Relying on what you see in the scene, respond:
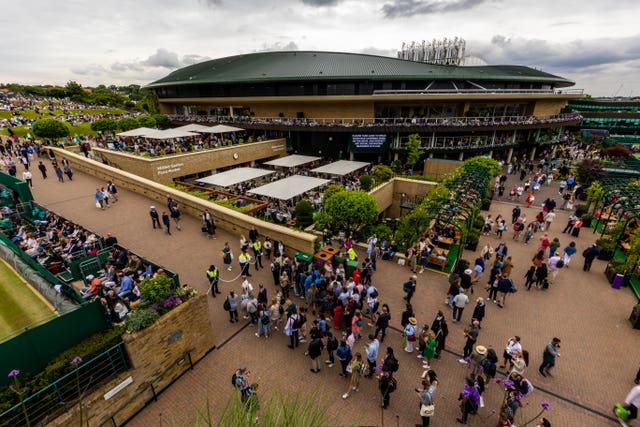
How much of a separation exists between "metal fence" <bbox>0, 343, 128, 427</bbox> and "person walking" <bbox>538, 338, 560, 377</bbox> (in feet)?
35.0

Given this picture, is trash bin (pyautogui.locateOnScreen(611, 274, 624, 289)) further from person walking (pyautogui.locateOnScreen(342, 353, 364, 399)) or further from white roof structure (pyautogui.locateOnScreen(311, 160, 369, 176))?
white roof structure (pyautogui.locateOnScreen(311, 160, 369, 176))

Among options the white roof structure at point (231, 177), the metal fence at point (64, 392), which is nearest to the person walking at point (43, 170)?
the white roof structure at point (231, 177)

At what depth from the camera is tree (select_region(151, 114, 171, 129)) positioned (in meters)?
45.5

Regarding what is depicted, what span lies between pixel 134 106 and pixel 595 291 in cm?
9669

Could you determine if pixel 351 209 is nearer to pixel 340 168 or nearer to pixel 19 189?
pixel 340 168

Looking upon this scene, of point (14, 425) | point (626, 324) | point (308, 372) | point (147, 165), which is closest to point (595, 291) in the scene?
point (626, 324)

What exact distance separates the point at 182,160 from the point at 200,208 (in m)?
11.7

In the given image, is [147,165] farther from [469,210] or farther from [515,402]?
[515,402]

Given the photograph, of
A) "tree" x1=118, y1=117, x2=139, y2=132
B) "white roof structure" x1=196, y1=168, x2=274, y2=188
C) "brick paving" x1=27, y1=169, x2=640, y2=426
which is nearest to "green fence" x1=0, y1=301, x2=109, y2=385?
"brick paving" x1=27, y1=169, x2=640, y2=426

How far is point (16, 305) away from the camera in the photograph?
10.3 metres

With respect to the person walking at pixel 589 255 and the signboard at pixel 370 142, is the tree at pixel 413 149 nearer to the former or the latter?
the signboard at pixel 370 142

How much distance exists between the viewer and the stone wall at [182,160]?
2477 cm

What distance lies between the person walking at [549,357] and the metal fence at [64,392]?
10.7 meters

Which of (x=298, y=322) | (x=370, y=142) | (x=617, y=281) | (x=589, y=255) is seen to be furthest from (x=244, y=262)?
(x=370, y=142)
